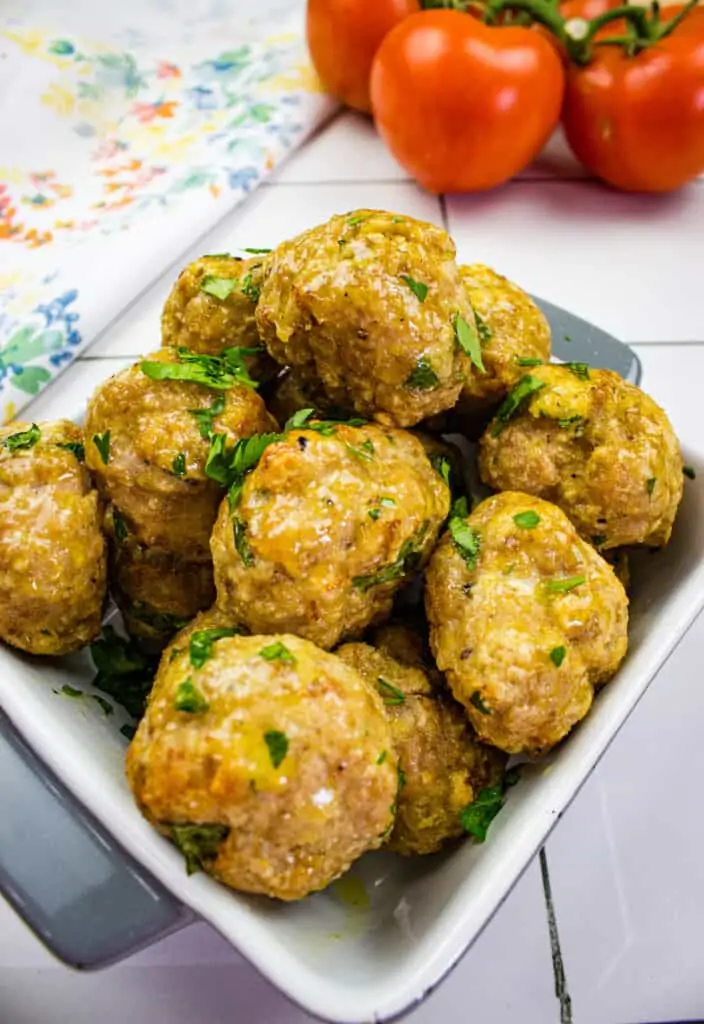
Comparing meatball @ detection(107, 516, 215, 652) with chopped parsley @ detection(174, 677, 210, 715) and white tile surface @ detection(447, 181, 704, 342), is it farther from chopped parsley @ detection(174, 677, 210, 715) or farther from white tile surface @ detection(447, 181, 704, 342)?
white tile surface @ detection(447, 181, 704, 342)

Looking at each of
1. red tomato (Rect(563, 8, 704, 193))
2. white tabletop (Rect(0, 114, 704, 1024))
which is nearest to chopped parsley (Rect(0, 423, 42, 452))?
white tabletop (Rect(0, 114, 704, 1024))

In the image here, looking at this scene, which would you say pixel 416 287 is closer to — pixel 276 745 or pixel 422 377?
pixel 422 377

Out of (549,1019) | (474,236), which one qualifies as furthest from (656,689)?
(474,236)

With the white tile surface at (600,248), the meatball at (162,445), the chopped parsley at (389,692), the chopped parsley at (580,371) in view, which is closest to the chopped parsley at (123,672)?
the meatball at (162,445)

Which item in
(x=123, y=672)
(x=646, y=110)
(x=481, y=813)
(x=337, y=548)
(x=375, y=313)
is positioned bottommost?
(x=646, y=110)

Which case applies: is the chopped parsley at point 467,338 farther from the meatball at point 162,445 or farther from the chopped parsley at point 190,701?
the chopped parsley at point 190,701

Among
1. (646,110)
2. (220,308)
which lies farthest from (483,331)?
(646,110)
